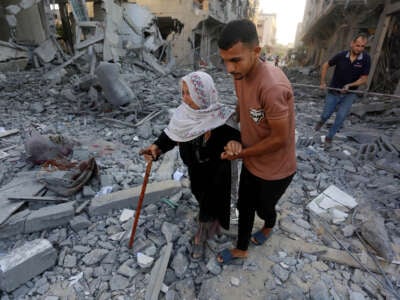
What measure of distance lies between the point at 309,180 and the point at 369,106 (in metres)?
4.79

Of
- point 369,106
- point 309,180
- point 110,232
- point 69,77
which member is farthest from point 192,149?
point 69,77

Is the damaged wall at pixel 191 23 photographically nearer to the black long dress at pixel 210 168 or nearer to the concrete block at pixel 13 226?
the black long dress at pixel 210 168

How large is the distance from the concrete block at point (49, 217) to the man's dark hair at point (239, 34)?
2.40 m

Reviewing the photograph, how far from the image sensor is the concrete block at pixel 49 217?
244 centimetres

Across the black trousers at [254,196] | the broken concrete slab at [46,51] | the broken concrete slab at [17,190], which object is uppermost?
the broken concrete slab at [46,51]

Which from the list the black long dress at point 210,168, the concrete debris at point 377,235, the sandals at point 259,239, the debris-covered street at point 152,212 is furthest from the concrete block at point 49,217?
the concrete debris at point 377,235

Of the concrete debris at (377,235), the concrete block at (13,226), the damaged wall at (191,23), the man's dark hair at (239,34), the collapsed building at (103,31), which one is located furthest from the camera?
the damaged wall at (191,23)

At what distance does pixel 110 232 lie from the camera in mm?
2508

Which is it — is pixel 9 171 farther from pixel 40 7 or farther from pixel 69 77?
pixel 40 7

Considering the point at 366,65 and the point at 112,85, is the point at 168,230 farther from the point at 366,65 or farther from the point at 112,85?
the point at 112,85

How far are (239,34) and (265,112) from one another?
0.46 meters

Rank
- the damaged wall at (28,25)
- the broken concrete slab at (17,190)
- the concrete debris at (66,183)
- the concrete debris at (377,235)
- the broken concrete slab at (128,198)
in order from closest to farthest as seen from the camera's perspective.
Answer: the concrete debris at (377,235), the broken concrete slab at (17,190), the broken concrete slab at (128,198), the concrete debris at (66,183), the damaged wall at (28,25)

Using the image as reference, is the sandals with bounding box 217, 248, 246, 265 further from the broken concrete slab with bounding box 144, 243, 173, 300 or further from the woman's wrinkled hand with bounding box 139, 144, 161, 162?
the woman's wrinkled hand with bounding box 139, 144, 161, 162

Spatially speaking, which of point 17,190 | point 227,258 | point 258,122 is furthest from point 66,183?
point 258,122
